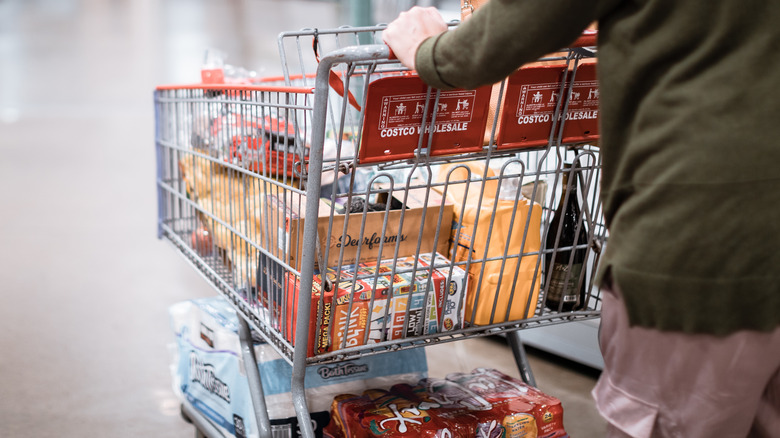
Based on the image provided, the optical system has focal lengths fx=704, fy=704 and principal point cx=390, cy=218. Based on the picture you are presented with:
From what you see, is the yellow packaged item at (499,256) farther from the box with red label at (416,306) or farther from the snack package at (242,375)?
the snack package at (242,375)

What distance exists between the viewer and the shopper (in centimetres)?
87

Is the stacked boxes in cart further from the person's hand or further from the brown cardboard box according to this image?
the person's hand

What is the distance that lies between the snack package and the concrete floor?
0.80 ft

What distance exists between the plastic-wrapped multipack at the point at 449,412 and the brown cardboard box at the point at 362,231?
16.5 inches

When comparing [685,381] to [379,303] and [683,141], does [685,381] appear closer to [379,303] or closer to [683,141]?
[683,141]

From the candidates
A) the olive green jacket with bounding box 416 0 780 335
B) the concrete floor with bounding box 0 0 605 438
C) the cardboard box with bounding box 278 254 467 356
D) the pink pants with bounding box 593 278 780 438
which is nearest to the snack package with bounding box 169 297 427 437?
the concrete floor with bounding box 0 0 605 438

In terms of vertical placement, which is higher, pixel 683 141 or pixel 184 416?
pixel 683 141

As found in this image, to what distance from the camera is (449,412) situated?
1694mm

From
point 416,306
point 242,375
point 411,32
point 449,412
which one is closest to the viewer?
point 411,32

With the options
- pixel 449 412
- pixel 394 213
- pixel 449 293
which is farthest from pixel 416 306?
pixel 449 412

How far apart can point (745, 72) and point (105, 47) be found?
1248cm

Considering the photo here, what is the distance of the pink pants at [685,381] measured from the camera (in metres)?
0.97

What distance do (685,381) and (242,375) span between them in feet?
3.87

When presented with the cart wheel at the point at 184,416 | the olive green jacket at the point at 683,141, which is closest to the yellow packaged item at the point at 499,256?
the olive green jacket at the point at 683,141
